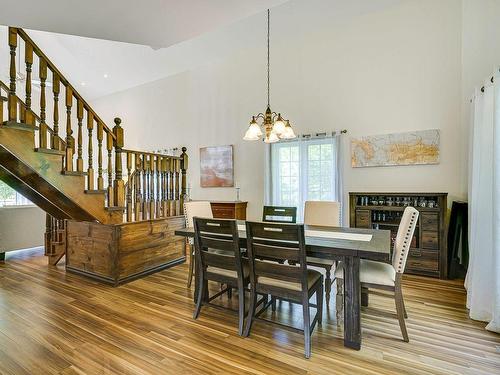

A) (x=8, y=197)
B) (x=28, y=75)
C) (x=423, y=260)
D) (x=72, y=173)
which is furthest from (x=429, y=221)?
(x=8, y=197)

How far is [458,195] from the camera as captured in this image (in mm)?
3898

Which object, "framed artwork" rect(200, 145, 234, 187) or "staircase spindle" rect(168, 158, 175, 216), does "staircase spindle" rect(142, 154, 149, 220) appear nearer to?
"staircase spindle" rect(168, 158, 175, 216)

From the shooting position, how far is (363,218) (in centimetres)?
406

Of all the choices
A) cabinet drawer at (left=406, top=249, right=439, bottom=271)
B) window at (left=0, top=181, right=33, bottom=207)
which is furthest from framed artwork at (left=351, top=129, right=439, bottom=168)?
window at (left=0, top=181, right=33, bottom=207)

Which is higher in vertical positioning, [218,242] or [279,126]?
[279,126]

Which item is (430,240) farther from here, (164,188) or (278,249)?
(164,188)

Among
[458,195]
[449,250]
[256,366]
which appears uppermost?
[458,195]

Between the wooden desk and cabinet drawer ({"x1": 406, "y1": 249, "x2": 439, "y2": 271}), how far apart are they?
2898 millimetres

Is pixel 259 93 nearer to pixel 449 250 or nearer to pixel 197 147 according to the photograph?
pixel 197 147

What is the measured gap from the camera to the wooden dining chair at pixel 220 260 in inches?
90.5

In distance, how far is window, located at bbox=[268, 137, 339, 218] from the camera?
15.6 feet

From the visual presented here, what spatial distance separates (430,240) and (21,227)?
6488 mm

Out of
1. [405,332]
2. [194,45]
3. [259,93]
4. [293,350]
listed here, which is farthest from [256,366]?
[194,45]

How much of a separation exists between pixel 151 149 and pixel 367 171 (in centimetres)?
523
